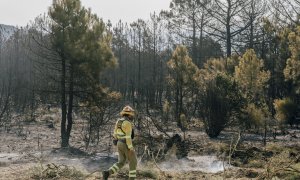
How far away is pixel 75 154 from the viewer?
65.0ft

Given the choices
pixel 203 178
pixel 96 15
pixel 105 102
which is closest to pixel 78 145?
pixel 105 102

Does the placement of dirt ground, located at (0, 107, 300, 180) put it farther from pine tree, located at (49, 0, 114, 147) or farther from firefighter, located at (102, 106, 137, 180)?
pine tree, located at (49, 0, 114, 147)

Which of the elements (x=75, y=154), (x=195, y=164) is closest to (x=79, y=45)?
(x=75, y=154)

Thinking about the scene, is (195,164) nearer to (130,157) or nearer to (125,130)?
(130,157)

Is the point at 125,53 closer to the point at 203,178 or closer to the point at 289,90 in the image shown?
the point at 289,90

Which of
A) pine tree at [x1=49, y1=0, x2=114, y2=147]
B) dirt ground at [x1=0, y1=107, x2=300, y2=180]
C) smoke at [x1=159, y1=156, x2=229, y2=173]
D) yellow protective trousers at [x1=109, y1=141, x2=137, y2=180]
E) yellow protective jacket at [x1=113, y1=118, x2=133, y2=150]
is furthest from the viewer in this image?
pine tree at [x1=49, y1=0, x2=114, y2=147]

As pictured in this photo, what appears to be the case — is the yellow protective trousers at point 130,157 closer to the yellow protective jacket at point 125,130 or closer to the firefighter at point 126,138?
the firefighter at point 126,138

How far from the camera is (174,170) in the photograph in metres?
15.5

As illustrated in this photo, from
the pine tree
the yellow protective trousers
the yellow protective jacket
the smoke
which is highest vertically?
the pine tree

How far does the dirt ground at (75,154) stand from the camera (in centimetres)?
1356

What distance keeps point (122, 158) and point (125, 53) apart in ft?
161

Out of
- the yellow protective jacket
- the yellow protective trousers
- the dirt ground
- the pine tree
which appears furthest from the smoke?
the pine tree

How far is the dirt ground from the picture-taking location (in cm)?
1356

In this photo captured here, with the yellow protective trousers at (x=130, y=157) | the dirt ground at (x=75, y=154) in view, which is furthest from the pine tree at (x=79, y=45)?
the yellow protective trousers at (x=130, y=157)
